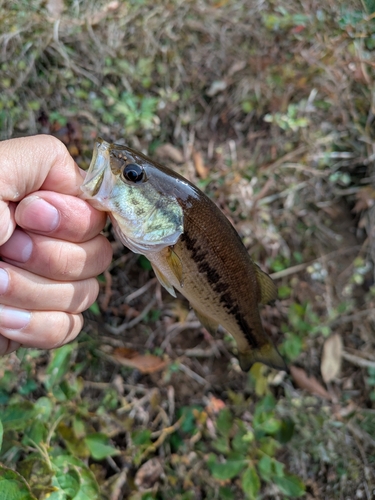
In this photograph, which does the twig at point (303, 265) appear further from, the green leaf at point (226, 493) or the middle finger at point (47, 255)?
the middle finger at point (47, 255)

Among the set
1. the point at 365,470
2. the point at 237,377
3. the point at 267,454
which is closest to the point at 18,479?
the point at 267,454

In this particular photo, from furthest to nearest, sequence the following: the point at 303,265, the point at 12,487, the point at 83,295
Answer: the point at 303,265
the point at 83,295
the point at 12,487

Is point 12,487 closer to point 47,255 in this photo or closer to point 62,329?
point 62,329

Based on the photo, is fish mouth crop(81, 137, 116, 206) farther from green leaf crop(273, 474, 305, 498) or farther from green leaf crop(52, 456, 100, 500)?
green leaf crop(273, 474, 305, 498)

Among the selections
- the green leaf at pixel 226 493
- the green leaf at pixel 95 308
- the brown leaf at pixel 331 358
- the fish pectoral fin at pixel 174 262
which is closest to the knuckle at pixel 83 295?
the fish pectoral fin at pixel 174 262

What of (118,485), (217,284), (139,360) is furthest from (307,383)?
(217,284)

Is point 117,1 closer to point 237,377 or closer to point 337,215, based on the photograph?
point 337,215
